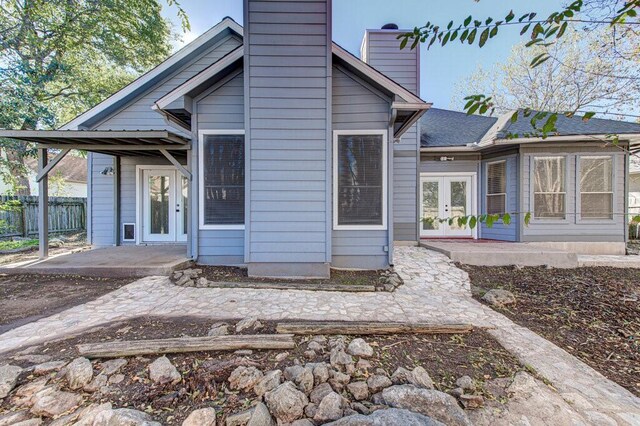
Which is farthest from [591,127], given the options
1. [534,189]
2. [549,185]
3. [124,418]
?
[124,418]

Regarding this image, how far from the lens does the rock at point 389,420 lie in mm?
1724

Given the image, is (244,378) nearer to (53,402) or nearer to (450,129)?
(53,402)

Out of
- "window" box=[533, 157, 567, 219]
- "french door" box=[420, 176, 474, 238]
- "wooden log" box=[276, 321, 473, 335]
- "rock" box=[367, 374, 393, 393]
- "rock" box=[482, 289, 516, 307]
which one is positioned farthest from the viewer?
"french door" box=[420, 176, 474, 238]

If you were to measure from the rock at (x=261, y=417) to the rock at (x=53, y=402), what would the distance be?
1227 millimetres

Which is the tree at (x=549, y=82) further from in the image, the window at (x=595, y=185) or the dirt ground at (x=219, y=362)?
the dirt ground at (x=219, y=362)

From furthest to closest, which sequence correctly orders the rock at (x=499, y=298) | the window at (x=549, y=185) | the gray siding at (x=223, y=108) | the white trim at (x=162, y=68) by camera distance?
the window at (x=549, y=185) → the white trim at (x=162, y=68) → the gray siding at (x=223, y=108) → the rock at (x=499, y=298)

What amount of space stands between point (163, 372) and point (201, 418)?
59 centimetres

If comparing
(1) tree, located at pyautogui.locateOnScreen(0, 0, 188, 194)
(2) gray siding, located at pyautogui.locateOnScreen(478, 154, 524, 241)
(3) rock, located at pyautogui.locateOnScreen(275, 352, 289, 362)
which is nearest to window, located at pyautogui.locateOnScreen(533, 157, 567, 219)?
(2) gray siding, located at pyautogui.locateOnScreen(478, 154, 524, 241)

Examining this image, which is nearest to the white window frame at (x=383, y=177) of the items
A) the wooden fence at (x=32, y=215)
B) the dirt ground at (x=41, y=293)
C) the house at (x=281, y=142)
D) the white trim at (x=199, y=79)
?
the house at (x=281, y=142)

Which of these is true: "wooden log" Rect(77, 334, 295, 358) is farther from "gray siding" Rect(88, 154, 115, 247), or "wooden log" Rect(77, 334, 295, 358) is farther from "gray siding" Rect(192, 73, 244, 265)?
"gray siding" Rect(88, 154, 115, 247)

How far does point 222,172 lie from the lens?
5434 mm

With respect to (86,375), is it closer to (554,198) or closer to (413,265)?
(413,265)

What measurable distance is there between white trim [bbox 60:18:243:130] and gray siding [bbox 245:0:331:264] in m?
3.08

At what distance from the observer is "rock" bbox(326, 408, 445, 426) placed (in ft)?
5.65
